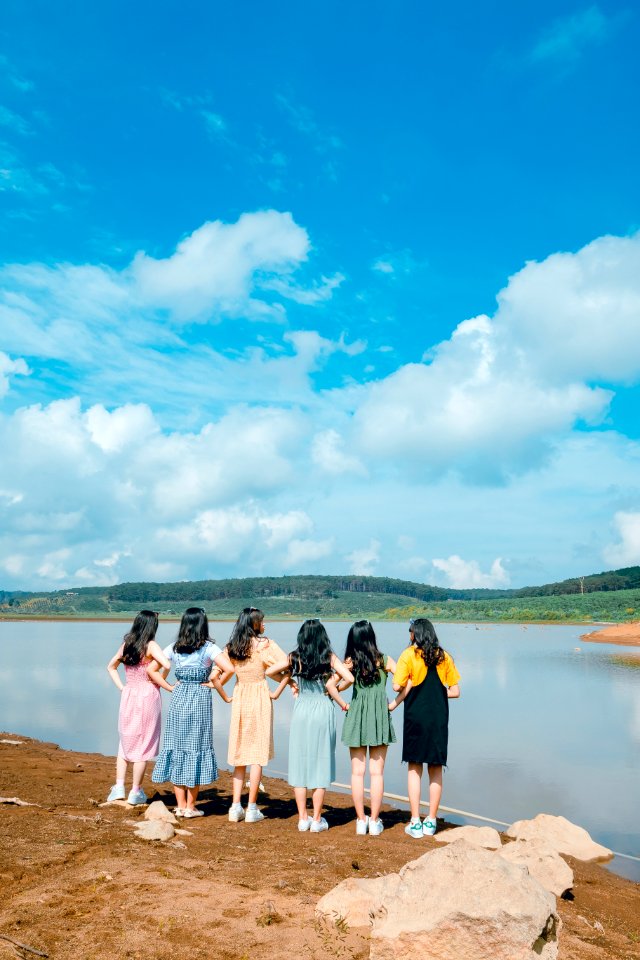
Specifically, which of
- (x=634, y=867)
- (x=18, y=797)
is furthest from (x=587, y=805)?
(x=18, y=797)

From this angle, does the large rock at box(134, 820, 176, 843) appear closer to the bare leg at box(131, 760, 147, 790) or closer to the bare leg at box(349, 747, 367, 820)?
the bare leg at box(131, 760, 147, 790)

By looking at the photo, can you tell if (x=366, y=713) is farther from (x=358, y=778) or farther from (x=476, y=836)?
(x=476, y=836)

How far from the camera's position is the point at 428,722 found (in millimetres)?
7027

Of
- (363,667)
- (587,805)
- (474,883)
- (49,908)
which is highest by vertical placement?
(363,667)

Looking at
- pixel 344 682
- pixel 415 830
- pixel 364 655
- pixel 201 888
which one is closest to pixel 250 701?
pixel 344 682

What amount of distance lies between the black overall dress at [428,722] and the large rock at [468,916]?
3.14 metres

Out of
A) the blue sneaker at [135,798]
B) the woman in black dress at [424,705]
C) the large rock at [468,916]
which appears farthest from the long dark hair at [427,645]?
the blue sneaker at [135,798]

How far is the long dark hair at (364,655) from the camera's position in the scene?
23.0 ft

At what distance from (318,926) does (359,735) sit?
9.99ft

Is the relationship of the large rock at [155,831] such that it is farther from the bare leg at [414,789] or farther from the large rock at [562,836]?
the large rock at [562,836]

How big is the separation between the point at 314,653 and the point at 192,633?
1312mm

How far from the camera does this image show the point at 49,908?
14.1 ft

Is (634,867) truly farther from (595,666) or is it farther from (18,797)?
(595,666)

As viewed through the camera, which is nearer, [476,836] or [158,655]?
[476,836]
